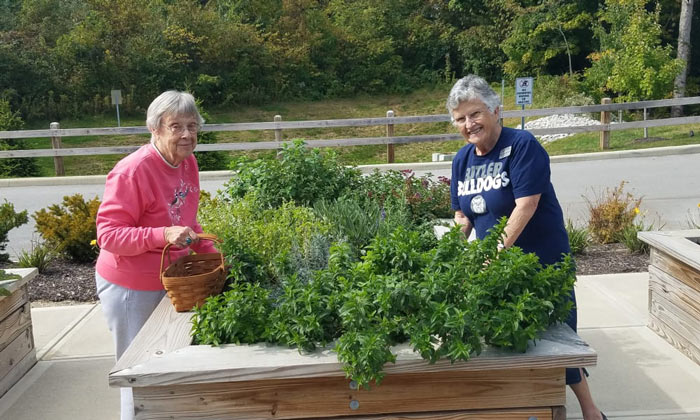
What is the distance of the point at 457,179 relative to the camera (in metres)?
3.20

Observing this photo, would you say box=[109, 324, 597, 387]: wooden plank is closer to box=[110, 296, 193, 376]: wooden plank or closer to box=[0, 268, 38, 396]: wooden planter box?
box=[110, 296, 193, 376]: wooden plank

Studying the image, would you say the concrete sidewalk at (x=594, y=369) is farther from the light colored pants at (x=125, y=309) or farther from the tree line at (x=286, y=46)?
the tree line at (x=286, y=46)

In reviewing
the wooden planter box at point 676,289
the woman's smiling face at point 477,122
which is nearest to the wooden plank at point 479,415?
the woman's smiling face at point 477,122

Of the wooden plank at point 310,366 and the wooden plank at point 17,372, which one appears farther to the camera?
the wooden plank at point 17,372

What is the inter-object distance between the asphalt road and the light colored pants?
197 inches

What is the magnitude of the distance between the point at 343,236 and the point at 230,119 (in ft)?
74.1

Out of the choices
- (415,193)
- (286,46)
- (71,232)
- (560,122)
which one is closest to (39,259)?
(71,232)

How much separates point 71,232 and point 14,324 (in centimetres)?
256

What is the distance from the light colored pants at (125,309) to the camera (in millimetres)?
2906

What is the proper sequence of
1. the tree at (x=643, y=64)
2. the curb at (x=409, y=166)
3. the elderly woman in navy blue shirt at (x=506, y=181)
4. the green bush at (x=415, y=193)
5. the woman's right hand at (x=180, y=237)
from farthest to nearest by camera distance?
the tree at (x=643, y=64)
the curb at (x=409, y=166)
the green bush at (x=415, y=193)
the elderly woman in navy blue shirt at (x=506, y=181)
the woman's right hand at (x=180, y=237)

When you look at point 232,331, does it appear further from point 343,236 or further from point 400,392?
point 343,236

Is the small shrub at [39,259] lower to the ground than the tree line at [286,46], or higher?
lower

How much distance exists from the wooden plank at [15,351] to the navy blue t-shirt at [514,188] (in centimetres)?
285

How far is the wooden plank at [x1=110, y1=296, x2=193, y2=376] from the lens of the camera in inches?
94.7
